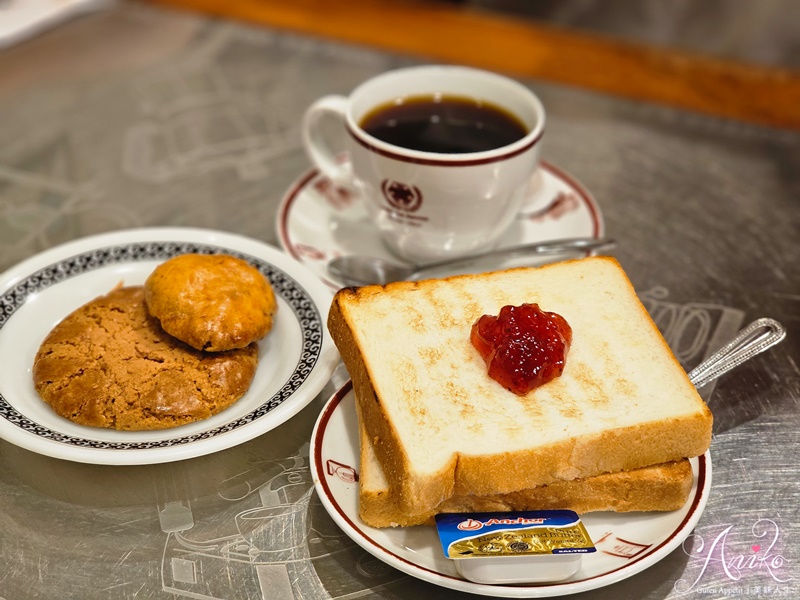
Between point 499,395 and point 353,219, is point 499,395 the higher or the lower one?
the higher one

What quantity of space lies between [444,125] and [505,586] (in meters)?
1.09

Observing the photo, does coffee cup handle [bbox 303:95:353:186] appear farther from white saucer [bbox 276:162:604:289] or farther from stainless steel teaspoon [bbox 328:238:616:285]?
stainless steel teaspoon [bbox 328:238:616:285]

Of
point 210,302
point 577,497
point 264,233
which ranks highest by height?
point 210,302

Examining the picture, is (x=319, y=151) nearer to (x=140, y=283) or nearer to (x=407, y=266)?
(x=407, y=266)

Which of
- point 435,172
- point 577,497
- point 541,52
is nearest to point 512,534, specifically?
point 577,497

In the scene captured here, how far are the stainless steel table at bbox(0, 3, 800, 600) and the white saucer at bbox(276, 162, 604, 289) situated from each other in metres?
0.12

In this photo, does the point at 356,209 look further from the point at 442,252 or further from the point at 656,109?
the point at 656,109

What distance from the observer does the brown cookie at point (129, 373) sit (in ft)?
4.31

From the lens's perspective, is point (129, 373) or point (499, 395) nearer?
point (499, 395)

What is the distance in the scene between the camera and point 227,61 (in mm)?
2768

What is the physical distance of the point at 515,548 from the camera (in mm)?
1100

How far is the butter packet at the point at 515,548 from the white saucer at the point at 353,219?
0.78 metres

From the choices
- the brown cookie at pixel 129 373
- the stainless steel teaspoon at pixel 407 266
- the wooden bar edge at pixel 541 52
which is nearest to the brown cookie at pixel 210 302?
the brown cookie at pixel 129 373

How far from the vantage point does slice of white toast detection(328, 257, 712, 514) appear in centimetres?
116
